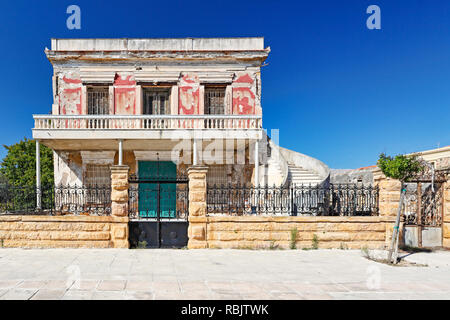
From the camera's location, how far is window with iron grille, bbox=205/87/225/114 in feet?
50.3

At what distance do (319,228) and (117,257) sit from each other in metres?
5.43

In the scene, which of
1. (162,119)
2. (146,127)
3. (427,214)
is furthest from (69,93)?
(427,214)

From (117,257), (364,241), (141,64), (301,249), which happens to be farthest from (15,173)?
(364,241)

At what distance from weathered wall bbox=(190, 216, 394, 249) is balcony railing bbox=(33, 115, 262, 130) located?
6120 millimetres

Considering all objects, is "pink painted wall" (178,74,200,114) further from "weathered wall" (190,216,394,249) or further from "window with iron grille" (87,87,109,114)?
"weathered wall" (190,216,394,249)

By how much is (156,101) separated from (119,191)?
8462 millimetres

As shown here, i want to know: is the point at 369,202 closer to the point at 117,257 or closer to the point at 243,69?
the point at 117,257

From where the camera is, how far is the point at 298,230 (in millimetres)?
8047

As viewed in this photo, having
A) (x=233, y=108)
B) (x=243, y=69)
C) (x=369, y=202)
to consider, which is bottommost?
(x=369, y=202)

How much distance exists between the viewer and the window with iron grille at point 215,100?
50.3ft

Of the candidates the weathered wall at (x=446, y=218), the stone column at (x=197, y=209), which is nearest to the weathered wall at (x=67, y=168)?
the stone column at (x=197, y=209)

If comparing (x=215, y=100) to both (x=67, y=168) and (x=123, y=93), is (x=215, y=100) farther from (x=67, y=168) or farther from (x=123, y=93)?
(x=67, y=168)

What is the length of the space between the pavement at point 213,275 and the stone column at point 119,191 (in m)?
1.05

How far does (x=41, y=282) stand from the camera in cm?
496
